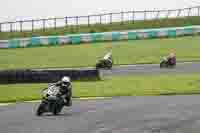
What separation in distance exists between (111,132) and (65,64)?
1228 inches

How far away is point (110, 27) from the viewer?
7375 cm

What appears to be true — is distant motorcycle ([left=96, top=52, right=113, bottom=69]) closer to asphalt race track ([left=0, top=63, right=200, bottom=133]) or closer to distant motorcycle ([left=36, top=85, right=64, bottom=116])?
asphalt race track ([left=0, top=63, right=200, bottom=133])

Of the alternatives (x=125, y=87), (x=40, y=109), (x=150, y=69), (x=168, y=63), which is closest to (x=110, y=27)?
(x=168, y=63)

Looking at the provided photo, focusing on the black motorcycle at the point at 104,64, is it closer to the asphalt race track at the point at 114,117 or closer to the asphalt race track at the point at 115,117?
the asphalt race track at the point at 114,117

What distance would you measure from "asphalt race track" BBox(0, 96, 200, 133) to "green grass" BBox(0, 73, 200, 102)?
3218 millimetres

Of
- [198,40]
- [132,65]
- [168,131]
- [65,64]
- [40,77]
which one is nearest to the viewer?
[168,131]

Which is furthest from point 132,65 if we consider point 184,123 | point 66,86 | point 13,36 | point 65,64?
point 13,36

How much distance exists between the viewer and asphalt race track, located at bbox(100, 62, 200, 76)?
38.9m

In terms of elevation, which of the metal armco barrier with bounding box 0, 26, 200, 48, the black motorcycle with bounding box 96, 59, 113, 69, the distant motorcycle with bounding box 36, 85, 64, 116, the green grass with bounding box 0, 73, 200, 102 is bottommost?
the green grass with bounding box 0, 73, 200, 102

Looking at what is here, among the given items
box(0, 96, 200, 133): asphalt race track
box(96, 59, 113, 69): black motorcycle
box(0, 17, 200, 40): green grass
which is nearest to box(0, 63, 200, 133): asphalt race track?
box(0, 96, 200, 133): asphalt race track

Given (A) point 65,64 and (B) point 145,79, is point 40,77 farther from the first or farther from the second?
(A) point 65,64

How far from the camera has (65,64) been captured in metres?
48.2

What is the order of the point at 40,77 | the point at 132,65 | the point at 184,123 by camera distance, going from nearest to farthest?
the point at 184,123 → the point at 40,77 → the point at 132,65

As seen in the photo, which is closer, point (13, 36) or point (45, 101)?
point (45, 101)
